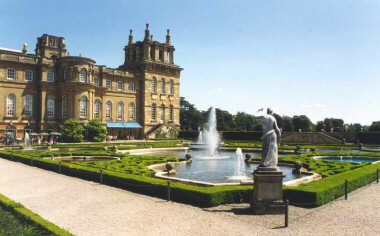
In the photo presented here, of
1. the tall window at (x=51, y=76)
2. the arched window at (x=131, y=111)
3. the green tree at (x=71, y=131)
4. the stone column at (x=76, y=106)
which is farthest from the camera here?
→ the arched window at (x=131, y=111)

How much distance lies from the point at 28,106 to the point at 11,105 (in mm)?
1942

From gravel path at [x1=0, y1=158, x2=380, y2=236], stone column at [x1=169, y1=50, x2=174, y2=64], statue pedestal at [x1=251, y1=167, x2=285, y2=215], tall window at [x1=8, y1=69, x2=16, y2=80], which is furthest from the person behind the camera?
stone column at [x1=169, y1=50, x2=174, y2=64]

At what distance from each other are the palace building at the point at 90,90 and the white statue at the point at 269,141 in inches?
1396

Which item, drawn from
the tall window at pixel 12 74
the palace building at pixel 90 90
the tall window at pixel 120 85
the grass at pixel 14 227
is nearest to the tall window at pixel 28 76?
the palace building at pixel 90 90

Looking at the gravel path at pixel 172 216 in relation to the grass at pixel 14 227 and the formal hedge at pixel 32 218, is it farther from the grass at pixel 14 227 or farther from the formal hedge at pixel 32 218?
the grass at pixel 14 227

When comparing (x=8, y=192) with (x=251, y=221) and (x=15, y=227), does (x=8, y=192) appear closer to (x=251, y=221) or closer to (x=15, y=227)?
(x=15, y=227)

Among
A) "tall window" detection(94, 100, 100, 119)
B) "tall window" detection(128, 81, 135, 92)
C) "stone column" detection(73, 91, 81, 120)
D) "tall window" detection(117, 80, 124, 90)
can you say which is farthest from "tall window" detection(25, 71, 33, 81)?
"tall window" detection(128, 81, 135, 92)

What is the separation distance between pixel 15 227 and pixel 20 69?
37934 millimetres

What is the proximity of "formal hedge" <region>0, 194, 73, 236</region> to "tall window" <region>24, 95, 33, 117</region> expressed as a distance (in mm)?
34288

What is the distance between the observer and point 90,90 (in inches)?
1633

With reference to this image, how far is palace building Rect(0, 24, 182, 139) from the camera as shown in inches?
1515

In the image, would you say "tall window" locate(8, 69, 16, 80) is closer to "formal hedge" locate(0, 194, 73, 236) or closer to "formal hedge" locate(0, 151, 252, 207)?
"formal hedge" locate(0, 151, 252, 207)

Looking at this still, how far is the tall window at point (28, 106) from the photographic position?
39.0 metres

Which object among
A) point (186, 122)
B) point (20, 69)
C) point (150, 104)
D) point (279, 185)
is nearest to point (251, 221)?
point (279, 185)
